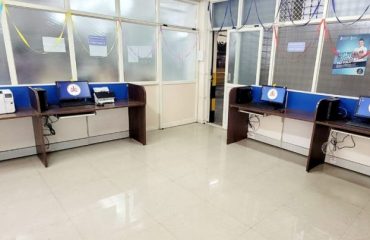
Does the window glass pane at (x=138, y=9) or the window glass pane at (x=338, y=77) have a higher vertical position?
the window glass pane at (x=138, y=9)

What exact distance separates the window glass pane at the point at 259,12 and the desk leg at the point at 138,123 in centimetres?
247

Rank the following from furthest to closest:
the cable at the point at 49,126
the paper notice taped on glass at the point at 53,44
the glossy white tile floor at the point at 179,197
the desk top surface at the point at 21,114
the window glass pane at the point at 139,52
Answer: the window glass pane at the point at 139,52 < the cable at the point at 49,126 < the paper notice taped on glass at the point at 53,44 < the desk top surface at the point at 21,114 < the glossy white tile floor at the point at 179,197

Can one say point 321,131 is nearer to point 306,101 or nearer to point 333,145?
point 333,145

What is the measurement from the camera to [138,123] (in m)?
4.06

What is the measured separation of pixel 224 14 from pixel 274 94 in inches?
79.1

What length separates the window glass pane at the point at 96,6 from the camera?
349 centimetres

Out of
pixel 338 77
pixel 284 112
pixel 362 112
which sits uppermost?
pixel 338 77

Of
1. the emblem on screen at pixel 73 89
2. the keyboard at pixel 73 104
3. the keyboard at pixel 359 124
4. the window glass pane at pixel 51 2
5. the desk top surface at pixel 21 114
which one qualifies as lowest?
the keyboard at pixel 359 124

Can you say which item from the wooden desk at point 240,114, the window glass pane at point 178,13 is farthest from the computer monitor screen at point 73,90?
the wooden desk at point 240,114

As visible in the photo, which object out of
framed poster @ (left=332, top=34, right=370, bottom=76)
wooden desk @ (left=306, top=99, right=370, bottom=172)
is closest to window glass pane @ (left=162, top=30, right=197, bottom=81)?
framed poster @ (left=332, top=34, right=370, bottom=76)

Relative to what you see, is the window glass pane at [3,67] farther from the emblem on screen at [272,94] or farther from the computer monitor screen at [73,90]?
the emblem on screen at [272,94]

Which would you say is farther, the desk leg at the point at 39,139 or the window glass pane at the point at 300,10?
the window glass pane at the point at 300,10

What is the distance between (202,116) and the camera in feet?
17.7

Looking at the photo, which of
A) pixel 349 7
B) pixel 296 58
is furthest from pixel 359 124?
pixel 349 7
